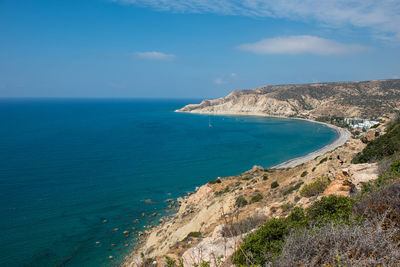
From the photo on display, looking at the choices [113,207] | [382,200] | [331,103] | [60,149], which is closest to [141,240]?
[113,207]

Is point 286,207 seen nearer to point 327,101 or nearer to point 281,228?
point 281,228

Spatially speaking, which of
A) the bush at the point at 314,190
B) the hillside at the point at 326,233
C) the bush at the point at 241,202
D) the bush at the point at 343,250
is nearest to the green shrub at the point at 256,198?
the bush at the point at 241,202

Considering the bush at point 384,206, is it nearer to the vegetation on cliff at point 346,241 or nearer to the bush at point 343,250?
the vegetation on cliff at point 346,241

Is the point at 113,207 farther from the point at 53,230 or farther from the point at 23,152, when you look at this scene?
the point at 23,152

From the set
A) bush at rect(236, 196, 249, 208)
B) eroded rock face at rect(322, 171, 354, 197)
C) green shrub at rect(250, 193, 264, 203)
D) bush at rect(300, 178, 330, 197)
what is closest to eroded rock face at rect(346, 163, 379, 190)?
eroded rock face at rect(322, 171, 354, 197)

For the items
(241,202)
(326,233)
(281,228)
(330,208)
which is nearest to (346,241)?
(326,233)

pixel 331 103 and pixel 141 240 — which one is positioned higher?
pixel 331 103
